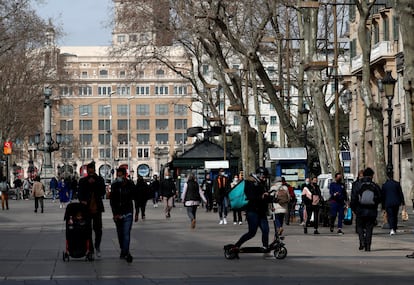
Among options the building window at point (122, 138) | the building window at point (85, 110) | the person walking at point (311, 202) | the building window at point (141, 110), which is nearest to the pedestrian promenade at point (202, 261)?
the person walking at point (311, 202)

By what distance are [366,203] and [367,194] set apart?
0.18m

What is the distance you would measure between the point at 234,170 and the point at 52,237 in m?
33.3

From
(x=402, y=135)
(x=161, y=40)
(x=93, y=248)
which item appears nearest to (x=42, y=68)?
(x=161, y=40)

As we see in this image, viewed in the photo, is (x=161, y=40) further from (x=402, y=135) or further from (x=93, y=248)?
(x=93, y=248)

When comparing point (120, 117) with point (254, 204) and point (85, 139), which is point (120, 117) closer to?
point (85, 139)

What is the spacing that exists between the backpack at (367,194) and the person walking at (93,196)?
5251 mm

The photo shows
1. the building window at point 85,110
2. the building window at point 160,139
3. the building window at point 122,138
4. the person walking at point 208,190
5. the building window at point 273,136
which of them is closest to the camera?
the person walking at point 208,190

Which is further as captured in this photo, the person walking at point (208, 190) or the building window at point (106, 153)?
the building window at point (106, 153)

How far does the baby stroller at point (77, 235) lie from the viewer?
69.9 ft

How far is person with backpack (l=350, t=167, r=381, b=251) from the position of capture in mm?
23578

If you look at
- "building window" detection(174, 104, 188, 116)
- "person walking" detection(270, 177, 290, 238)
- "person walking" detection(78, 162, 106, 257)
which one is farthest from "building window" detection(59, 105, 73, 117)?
→ "person walking" detection(78, 162, 106, 257)

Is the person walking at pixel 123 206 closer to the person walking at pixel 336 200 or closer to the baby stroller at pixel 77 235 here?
the baby stroller at pixel 77 235

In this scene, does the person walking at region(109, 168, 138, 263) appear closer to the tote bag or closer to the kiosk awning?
the tote bag

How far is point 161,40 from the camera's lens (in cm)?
6125
